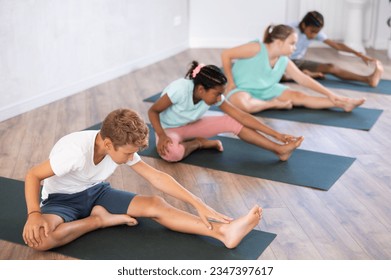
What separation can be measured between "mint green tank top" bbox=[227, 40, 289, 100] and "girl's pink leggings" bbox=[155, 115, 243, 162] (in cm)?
67

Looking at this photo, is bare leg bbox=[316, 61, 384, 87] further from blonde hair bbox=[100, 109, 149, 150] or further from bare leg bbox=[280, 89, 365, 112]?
blonde hair bbox=[100, 109, 149, 150]

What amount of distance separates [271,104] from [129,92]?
113 centimetres

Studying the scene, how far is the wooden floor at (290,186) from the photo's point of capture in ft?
7.81

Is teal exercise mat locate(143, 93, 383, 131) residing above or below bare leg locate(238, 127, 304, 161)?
below

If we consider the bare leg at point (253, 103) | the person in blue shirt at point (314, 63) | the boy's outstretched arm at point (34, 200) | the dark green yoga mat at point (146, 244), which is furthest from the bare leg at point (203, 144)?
the person in blue shirt at point (314, 63)

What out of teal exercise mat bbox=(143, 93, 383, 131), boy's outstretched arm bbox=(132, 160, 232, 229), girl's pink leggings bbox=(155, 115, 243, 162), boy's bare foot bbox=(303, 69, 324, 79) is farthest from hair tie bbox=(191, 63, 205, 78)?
boy's bare foot bbox=(303, 69, 324, 79)

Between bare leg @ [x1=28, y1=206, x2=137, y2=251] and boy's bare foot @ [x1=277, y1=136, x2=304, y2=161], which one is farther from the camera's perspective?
boy's bare foot @ [x1=277, y1=136, x2=304, y2=161]

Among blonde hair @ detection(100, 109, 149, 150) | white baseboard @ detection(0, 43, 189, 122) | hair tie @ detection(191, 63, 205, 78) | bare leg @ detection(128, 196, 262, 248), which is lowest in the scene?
white baseboard @ detection(0, 43, 189, 122)

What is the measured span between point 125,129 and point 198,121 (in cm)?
129

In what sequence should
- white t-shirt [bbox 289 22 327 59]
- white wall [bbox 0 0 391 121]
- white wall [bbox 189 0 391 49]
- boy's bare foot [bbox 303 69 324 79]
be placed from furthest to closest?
white wall [bbox 189 0 391 49] → boy's bare foot [bbox 303 69 324 79] → white t-shirt [bbox 289 22 327 59] → white wall [bbox 0 0 391 121]

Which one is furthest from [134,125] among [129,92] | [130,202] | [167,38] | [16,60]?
[167,38]

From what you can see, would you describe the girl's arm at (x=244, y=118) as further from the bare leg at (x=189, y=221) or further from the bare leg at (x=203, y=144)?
the bare leg at (x=189, y=221)

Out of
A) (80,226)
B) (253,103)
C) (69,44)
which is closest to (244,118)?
(253,103)

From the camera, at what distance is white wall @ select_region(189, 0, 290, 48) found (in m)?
6.16
